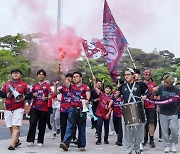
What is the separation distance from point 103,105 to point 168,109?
253cm

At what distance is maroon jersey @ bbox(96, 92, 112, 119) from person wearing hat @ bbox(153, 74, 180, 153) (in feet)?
7.41

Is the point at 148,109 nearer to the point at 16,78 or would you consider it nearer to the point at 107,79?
the point at 16,78

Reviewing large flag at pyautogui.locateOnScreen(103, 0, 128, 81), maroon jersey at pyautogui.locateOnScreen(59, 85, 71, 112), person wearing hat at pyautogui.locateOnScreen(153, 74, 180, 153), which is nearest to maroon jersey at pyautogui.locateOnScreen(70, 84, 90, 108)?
maroon jersey at pyautogui.locateOnScreen(59, 85, 71, 112)

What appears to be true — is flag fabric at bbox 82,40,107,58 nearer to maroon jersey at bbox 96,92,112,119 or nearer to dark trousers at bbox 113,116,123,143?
maroon jersey at bbox 96,92,112,119

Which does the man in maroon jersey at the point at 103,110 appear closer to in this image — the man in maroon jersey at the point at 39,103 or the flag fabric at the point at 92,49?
the man in maroon jersey at the point at 39,103

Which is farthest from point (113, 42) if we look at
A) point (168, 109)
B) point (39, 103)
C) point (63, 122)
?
point (168, 109)

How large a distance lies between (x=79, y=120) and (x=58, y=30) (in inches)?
261

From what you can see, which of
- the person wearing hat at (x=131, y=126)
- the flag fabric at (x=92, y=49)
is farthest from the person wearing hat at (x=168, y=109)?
the flag fabric at (x=92, y=49)

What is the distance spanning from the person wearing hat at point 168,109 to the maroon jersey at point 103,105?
2.26 meters

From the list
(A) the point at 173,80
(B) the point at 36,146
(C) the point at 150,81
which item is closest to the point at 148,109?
(C) the point at 150,81

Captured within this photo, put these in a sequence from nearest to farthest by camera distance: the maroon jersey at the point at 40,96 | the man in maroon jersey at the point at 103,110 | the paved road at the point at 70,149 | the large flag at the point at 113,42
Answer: the paved road at the point at 70,149 → the maroon jersey at the point at 40,96 → the man in maroon jersey at the point at 103,110 → the large flag at the point at 113,42

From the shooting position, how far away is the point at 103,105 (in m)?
12.1

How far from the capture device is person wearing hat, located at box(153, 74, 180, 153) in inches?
390

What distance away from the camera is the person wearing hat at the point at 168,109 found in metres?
9.91
